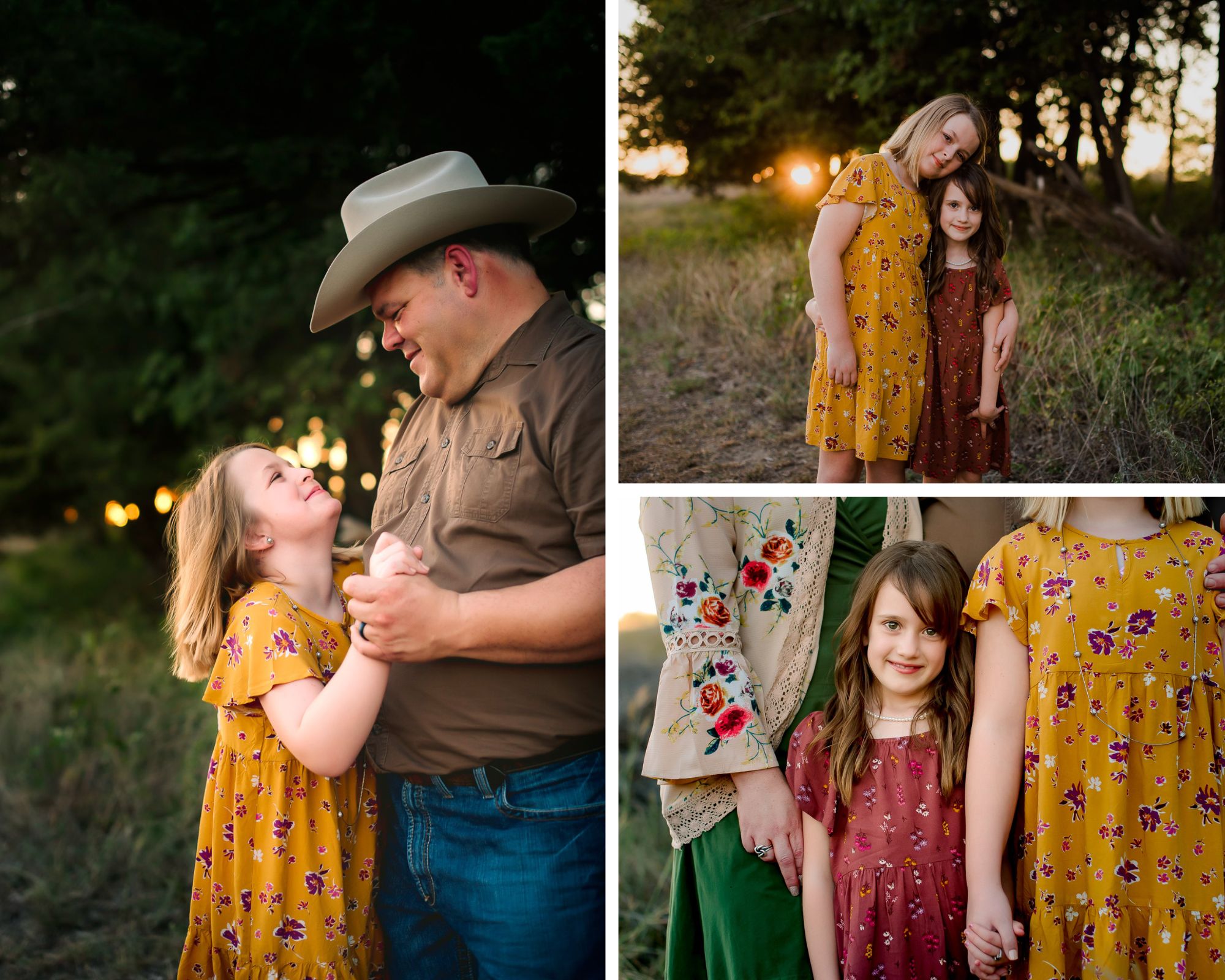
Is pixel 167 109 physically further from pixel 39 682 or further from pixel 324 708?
pixel 39 682

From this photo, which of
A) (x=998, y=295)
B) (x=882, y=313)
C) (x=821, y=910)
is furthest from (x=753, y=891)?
(x=998, y=295)

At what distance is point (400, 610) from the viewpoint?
6.10 ft

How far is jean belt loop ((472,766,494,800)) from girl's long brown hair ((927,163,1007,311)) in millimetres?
1352

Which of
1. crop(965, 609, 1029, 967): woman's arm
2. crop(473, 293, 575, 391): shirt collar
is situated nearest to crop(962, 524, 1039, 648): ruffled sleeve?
crop(965, 609, 1029, 967): woman's arm

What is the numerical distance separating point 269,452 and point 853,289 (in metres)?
1.29

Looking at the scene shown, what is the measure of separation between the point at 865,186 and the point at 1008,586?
2.83 feet

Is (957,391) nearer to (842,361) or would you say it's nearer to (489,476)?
(842,361)

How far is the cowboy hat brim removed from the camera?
80.4 inches

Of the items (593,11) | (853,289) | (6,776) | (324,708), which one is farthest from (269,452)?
(6,776)

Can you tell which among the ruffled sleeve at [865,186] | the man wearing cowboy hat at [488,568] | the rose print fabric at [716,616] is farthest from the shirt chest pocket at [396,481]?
the ruffled sleeve at [865,186]

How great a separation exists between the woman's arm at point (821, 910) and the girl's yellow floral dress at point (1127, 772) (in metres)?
0.37

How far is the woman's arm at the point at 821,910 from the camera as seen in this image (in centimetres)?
196

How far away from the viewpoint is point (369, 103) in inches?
120

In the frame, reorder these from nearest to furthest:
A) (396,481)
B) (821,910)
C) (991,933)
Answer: (991,933) < (821,910) < (396,481)
